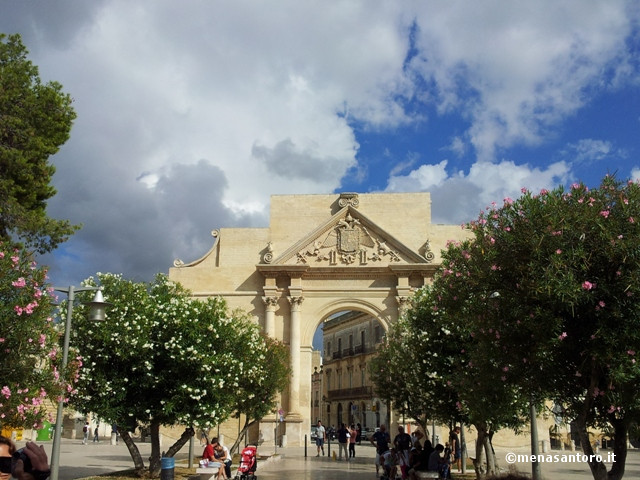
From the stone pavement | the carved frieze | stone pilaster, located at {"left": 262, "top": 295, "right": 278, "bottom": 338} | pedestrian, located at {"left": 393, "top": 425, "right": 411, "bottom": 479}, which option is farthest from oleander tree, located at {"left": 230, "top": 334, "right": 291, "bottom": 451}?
the carved frieze

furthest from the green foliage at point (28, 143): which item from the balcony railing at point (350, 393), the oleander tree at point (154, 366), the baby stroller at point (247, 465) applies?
the balcony railing at point (350, 393)

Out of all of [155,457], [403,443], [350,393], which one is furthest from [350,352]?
[403,443]

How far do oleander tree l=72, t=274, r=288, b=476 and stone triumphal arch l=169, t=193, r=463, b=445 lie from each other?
52.0ft

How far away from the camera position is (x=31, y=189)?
17.6 metres

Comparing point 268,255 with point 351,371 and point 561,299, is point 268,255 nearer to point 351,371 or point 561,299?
point 561,299

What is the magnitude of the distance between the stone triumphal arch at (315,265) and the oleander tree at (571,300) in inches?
923

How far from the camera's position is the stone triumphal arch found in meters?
34.3

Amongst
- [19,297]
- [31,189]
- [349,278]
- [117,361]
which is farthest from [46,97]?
[349,278]

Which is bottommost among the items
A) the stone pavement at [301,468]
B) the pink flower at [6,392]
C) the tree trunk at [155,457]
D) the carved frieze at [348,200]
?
the stone pavement at [301,468]

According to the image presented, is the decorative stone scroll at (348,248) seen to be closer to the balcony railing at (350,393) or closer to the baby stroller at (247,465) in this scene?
the baby stroller at (247,465)

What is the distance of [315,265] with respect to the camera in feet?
115

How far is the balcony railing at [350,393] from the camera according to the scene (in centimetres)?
5563

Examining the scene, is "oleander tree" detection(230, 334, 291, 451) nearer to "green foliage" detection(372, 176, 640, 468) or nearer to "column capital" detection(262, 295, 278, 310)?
"column capital" detection(262, 295, 278, 310)

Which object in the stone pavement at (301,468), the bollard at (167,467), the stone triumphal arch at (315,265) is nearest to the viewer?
the bollard at (167,467)
